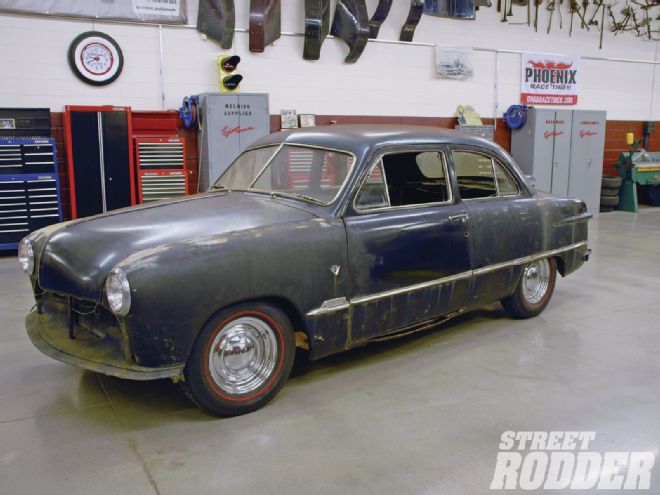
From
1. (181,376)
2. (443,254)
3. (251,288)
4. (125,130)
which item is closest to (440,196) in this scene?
(443,254)

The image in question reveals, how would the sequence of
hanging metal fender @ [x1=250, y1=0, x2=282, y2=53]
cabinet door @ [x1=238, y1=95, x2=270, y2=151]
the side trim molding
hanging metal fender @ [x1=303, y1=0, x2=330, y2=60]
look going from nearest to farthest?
the side trim molding
cabinet door @ [x1=238, y1=95, x2=270, y2=151]
hanging metal fender @ [x1=250, y1=0, x2=282, y2=53]
hanging metal fender @ [x1=303, y1=0, x2=330, y2=60]

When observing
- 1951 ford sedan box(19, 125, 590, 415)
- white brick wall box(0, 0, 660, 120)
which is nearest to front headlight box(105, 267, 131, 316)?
1951 ford sedan box(19, 125, 590, 415)

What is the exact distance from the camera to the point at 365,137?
140 inches

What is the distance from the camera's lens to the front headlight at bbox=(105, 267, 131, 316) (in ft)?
8.32

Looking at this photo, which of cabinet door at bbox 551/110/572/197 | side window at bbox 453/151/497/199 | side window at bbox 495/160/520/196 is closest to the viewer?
side window at bbox 453/151/497/199

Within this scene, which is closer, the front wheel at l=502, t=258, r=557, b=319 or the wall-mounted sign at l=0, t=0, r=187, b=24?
the front wheel at l=502, t=258, r=557, b=319

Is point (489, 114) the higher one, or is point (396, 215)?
point (489, 114)

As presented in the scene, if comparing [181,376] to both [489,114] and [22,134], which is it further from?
[489,114]

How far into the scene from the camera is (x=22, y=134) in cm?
690

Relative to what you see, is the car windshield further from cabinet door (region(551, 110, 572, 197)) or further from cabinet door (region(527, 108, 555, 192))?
cabinet door (region(551, 110, 572, 197))

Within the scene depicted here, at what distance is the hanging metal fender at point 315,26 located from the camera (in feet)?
27.7

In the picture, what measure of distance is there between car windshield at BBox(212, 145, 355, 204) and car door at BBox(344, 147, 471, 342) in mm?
175

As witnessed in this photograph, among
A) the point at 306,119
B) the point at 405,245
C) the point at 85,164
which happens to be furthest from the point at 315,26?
the point at 405,245

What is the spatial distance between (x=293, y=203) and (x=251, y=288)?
0.73 metres
